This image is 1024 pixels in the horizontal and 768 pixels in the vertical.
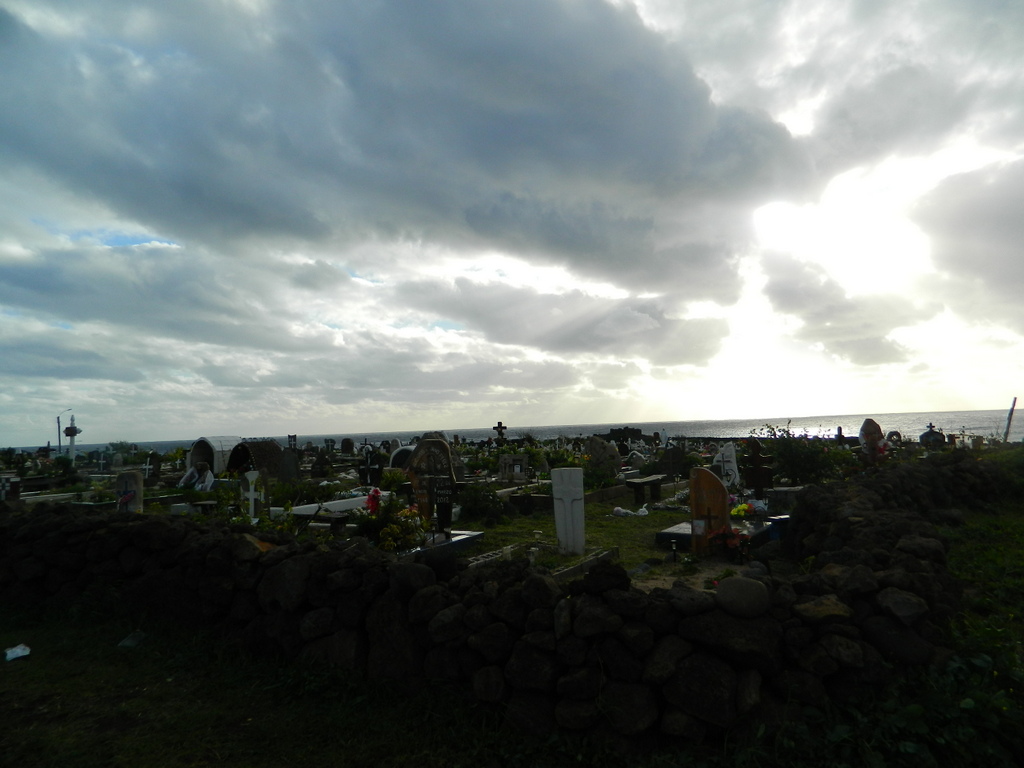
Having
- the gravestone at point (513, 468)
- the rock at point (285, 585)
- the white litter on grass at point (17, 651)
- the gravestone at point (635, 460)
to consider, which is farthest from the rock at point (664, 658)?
the gravestone at point (635, 460)

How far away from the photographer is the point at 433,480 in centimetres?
964

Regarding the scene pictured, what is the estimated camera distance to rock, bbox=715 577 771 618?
3.34m

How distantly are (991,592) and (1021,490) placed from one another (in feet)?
19.4

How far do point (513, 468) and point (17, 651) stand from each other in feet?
43.9

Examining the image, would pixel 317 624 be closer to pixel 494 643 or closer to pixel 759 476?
pixel 494 643

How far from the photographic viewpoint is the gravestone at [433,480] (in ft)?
29.7

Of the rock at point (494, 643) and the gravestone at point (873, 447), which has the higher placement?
the gravestone at point (873, 447)

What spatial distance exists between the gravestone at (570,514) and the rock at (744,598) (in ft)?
16.2

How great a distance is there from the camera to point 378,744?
3.52 m

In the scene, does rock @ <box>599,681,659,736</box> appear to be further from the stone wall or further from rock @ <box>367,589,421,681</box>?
rock @ <box>367,589,421,681</box>

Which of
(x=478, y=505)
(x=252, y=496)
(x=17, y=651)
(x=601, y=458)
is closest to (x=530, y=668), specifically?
(x=17, y=651)

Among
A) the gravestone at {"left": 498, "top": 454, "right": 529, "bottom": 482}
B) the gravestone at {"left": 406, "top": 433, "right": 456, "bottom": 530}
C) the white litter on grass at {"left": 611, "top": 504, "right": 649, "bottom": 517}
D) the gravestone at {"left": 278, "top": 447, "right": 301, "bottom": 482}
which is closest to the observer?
the gravestone at {"left": 406, "top": 433, "right": 456, "bottom": 530}

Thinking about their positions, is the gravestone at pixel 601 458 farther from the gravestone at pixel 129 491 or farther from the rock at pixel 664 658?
the rock at pixel 664 658

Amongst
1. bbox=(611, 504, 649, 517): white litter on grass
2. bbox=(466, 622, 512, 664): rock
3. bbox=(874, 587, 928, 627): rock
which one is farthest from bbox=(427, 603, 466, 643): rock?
bbox=(611, 504, 649, 517): white litter on grass
